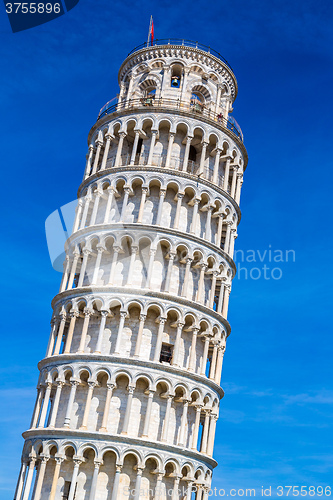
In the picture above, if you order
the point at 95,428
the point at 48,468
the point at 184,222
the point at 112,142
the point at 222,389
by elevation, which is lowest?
the point at 48,468

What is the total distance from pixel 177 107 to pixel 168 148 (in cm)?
379

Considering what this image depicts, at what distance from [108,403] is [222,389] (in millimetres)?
8868

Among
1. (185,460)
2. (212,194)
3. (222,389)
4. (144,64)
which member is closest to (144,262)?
(212,194)

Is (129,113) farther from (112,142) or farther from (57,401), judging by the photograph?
(57,401)

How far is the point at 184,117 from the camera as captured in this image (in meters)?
44.6

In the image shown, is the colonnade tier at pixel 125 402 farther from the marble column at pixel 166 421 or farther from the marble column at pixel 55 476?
the marble column at pixel 55 476

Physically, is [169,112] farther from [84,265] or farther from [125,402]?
[125,402]

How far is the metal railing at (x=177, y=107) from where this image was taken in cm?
4556

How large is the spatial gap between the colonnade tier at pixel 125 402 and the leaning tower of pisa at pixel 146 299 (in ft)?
0.27

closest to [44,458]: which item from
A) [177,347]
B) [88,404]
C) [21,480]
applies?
[21,480]

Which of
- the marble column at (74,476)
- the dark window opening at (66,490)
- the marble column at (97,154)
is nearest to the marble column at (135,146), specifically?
the marble column at (97,154)

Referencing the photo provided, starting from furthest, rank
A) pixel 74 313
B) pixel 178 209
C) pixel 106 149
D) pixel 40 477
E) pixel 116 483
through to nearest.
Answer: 1. pixel 106 149
2. pixel 178 209
3. pixel 74 313
4. pixel 40 477
5. pixel 116 483

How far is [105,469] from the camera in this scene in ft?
116

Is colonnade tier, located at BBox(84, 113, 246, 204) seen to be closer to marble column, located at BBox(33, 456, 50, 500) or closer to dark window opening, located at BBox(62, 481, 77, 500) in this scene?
marble column, located at BBox(33, 456, 50, 500)
